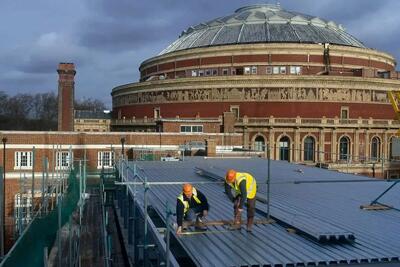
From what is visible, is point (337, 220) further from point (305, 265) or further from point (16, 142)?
point (16, 142)

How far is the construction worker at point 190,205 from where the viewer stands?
8977mm

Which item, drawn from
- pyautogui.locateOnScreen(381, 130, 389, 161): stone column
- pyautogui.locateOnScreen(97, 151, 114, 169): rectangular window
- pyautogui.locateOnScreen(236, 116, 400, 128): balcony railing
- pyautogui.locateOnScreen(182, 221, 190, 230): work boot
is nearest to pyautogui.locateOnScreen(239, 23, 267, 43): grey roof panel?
pyautogui.locateOnScreen(236, 116, 400, 128): balcony railing

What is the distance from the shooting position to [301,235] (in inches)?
371

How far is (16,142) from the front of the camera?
33719mm

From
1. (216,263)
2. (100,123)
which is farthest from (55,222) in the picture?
(100,123)

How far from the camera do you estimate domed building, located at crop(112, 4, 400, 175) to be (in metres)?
47.8

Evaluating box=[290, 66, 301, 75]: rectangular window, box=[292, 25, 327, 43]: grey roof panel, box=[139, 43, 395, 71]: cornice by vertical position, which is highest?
box=[292, 25, 327, 43]: grey roof panel

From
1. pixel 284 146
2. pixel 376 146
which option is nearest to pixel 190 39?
pixel 284 146

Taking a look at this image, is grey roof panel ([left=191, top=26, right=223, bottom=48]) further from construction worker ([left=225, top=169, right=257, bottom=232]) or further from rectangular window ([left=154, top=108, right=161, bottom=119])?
construction worker ([left=225, top=169, right=257, bottom=232])

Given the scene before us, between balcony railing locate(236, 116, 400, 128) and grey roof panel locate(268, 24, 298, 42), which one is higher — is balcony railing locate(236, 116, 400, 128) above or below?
below

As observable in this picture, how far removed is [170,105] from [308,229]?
4473 cm

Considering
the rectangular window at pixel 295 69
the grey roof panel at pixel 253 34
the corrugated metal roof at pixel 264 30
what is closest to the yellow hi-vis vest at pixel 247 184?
the rectangular window at pixel 295 69

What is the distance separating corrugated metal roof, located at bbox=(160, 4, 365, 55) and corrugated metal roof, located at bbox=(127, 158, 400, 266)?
45.5 metres

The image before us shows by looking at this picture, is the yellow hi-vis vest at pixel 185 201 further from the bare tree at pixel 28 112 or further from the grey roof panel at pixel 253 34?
the bare tree at pixel 28 112
